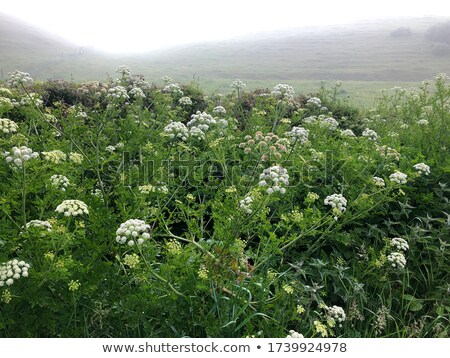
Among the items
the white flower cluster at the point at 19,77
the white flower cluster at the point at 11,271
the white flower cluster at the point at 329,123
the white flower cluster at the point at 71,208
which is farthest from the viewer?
the white flower cluster at the point at 329,123

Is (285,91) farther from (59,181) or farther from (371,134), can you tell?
(59,181)

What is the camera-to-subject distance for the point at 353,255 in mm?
4590

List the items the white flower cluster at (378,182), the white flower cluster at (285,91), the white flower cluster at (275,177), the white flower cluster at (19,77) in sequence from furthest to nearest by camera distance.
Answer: the white flower cluster at (285,91), the white flower cluster at (19,77), the white flower cluster at (378,182), the white flower cluster at (275,177)

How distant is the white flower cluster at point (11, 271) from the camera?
8.66 ft

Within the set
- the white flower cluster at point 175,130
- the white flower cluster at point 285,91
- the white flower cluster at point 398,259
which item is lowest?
the white flower cluster at point 398,259

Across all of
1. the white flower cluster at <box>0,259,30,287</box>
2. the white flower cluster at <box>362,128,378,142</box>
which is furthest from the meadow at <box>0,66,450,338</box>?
the white flower cluster at <box>362,128,378,142</box>

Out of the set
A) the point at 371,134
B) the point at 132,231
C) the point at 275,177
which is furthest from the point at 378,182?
the point at 132,231

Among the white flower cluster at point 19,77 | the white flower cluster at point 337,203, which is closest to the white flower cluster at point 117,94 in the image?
the white flower cluster at point 19,77

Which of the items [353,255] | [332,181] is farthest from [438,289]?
[332,181]

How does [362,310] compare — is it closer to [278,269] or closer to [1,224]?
[278,269]

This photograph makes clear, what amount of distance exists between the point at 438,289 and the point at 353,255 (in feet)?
3.33

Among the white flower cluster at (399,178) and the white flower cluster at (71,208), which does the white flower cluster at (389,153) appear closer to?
the white flower cluster at (399,178)

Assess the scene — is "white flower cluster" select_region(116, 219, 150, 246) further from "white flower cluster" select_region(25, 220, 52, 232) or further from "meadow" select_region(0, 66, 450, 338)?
"white flower cluster" select_region(25, 220, 52, 232)

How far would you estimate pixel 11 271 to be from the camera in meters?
2.66
